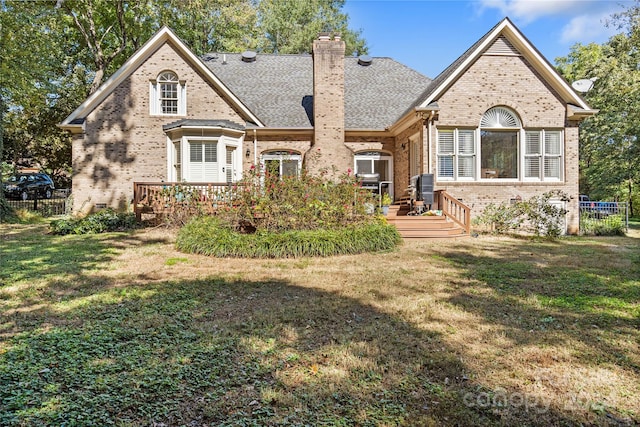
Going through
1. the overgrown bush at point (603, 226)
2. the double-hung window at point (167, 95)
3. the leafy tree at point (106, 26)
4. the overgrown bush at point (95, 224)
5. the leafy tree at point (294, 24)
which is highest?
the leafy tree at point (294, 24)

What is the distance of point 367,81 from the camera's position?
2042 cm

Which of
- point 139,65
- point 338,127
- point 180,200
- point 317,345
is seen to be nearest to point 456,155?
point 338,127

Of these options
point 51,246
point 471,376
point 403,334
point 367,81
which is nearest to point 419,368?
point 471,376

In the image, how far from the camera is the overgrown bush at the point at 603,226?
A: 14.7 m

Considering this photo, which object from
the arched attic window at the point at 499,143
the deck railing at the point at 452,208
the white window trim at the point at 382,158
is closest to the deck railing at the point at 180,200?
the white window trim at the point at 382,158

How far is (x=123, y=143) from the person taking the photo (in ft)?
53.0

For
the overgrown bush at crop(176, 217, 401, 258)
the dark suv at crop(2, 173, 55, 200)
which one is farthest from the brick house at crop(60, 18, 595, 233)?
the dark suv at crop(2, 173, 55, 200)

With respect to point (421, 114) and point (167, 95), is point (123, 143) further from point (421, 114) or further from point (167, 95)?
point (421, 114)

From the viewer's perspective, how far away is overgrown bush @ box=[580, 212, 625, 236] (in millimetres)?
14742

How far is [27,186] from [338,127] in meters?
20.9

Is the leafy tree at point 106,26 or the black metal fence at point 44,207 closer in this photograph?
the black metal fence at point 44,207

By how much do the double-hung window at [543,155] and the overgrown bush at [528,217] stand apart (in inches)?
43.2

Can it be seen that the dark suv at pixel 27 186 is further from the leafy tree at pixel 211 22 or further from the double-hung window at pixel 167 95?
the double-hung window at pixel 167 95

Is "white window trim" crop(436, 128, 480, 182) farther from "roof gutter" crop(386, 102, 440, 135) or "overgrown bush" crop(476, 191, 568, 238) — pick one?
"overgrown bush" crop(476, 191, 568, 238)
